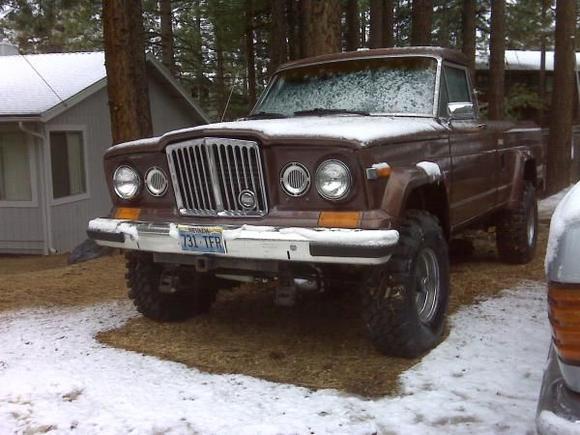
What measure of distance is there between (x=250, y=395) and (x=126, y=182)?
1.71 metres

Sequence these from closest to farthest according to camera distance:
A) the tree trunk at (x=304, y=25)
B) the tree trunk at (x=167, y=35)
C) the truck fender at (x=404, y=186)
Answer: the truck fender at (x=404, y=186)
the tree trunk at (x=304, y=25)
the tree trunk at (x=167, y=35)

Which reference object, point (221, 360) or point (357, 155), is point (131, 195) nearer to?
point (221, 360)

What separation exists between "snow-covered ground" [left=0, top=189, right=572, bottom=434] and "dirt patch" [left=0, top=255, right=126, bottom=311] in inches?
51.1

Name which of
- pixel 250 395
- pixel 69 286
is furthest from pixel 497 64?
pixel 250 395

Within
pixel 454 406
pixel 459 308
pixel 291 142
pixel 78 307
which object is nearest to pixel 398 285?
pixel 454 406

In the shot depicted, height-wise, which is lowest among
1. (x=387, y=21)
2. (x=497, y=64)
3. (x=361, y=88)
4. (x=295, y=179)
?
(x=295, y=179)

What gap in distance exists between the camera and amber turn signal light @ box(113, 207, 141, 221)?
4.59 metres

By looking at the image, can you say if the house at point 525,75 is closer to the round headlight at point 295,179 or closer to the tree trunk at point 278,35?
the tree trunk at point 278,35

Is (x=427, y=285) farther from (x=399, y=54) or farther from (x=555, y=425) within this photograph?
(x=555, y=425)

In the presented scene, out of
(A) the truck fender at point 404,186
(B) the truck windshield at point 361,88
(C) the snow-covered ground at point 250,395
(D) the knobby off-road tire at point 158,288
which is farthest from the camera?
(B) the truck windshield at point 361,88

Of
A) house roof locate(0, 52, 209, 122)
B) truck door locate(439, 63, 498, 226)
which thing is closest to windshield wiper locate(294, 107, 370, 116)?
truck door locate(439, 63, 498, 226)

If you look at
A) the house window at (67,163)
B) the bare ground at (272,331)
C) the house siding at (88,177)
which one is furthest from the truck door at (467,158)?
the house window at (67,163)

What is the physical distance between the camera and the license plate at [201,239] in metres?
4.09

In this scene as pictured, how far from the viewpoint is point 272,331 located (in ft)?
16.4
